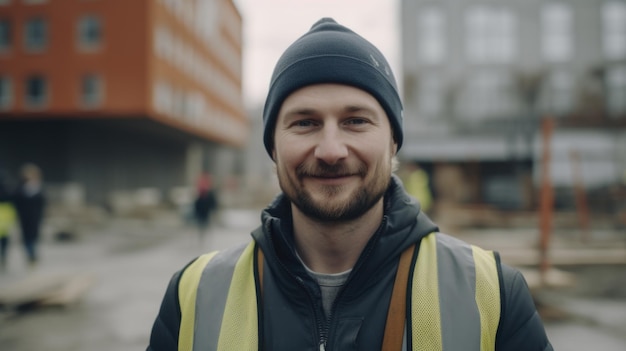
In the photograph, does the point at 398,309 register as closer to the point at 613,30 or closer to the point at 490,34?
the point at 490,34

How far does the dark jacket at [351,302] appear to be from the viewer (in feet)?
5.49

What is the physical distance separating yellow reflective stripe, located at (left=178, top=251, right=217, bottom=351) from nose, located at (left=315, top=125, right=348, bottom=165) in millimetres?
725

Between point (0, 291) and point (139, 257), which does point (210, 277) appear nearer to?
point (0, 291)

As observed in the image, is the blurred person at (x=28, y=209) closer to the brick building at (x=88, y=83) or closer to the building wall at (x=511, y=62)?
the brick building at (x=88, y=83)

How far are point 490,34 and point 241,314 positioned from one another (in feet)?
104

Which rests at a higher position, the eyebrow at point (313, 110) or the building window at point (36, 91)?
the building window at point (36, 91)

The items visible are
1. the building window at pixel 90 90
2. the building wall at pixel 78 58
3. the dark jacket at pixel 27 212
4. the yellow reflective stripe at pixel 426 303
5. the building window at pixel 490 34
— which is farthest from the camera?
the building window at pixel 490 34

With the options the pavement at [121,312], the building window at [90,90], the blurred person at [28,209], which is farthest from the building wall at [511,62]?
the blurred person at [28,209]

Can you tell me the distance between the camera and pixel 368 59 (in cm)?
202

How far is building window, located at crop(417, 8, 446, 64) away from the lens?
29.5 meters

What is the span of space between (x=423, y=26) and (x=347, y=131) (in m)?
30.1

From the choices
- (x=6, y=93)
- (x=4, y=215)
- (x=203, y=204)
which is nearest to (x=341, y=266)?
(x=4, y=215)

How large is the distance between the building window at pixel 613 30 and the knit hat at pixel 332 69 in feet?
111

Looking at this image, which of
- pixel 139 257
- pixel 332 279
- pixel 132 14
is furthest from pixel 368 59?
pixel 132 14
